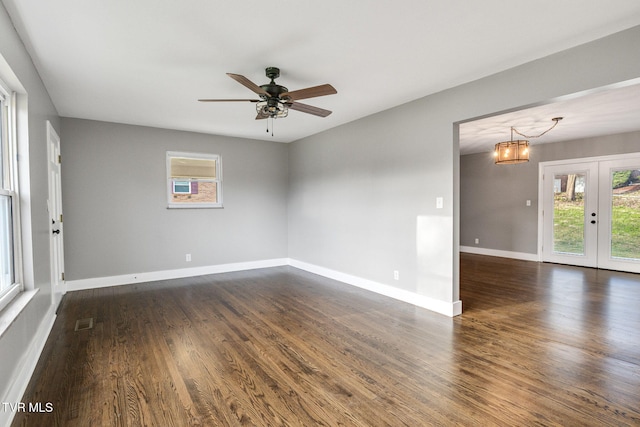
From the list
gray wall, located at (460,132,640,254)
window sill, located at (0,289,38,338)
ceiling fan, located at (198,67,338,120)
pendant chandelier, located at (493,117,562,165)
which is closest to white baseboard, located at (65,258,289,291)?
window sill, located at (0,289,38,338)

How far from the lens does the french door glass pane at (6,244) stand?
2207mm

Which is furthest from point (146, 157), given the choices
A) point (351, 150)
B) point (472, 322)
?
point (472, 322)

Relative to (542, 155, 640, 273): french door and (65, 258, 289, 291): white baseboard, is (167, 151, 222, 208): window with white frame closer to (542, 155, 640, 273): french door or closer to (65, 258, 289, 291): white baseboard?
(65, 258, 289, 291): white baseboard

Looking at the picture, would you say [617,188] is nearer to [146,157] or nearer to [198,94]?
[198,94]

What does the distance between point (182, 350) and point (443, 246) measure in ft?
9.27

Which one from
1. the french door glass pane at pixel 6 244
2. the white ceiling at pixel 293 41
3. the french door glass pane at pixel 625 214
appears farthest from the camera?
the french door glass pane at pixel 625 214

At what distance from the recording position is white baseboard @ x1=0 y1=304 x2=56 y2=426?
6.00 feet

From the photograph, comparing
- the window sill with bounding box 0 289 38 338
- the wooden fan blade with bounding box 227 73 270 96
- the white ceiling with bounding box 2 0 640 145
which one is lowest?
the window sill with bounding box 0 289 38 338

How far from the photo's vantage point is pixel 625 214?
5730 millimetres

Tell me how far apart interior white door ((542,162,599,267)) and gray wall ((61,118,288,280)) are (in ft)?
18.3

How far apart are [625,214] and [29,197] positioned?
8371 mm

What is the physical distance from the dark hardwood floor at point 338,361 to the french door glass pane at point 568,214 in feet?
7.33

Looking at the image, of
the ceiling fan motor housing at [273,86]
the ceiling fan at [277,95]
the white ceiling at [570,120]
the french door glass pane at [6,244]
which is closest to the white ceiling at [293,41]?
the ceiling fan motor housing at [273,86]

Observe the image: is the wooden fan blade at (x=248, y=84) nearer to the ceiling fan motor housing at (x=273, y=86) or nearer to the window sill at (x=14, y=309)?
the ceiling fan motor housing at (x=273, y=86)
